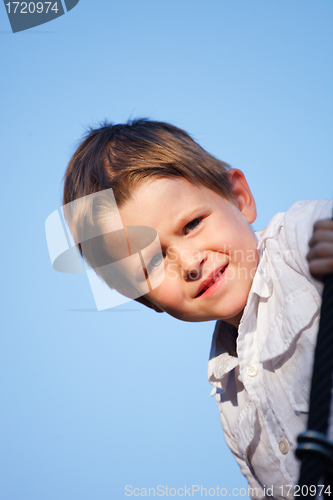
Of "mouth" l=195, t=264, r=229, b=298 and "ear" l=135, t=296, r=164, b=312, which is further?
"ear" l=135, t=296, r=164, b=312

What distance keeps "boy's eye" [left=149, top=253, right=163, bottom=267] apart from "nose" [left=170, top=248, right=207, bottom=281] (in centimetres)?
3

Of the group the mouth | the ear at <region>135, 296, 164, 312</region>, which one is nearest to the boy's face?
the mouth

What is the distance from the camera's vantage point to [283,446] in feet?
1.41

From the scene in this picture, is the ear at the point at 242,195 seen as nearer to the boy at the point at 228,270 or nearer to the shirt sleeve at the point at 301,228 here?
the boy at the point at 228,270

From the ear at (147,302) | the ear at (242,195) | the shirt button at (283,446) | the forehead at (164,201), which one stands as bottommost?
the shirt button at (283,446)

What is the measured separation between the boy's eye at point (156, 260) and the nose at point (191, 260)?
0.10 feet

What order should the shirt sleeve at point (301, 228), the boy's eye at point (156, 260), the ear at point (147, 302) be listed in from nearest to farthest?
the shirt sleeve at point (301, 228) < the boy's eye at point (156, 260) < the ear at point (147, 302)

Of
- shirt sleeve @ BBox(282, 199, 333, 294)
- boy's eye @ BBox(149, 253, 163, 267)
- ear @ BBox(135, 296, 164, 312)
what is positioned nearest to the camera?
shirt sleeve @ BBox(282, 199, 333, 294)

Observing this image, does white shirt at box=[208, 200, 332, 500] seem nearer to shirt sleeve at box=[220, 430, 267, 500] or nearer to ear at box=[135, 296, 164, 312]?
shirt sleeve at box=[220, 430, 267, 500]

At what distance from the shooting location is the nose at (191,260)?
1.52ft

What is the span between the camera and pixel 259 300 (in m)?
0.48

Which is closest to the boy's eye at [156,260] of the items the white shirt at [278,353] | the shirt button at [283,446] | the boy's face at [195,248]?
the boy's face at [195,248]

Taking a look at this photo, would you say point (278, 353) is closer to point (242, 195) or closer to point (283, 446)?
point (283, 446)

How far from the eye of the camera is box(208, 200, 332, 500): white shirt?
398 mm
